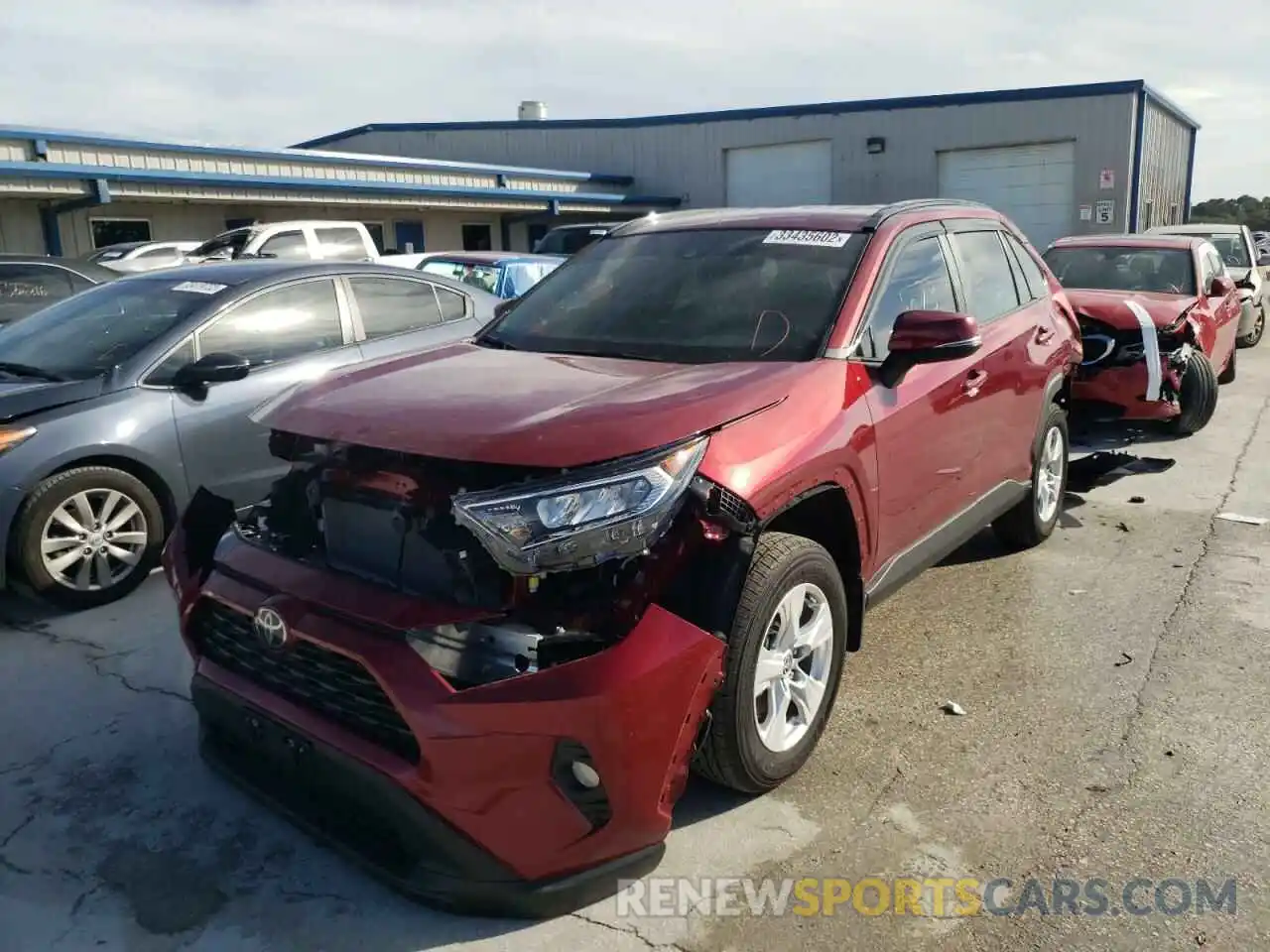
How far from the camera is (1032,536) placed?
18.4 feet

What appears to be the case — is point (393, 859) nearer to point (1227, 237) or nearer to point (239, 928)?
point (239, 928)

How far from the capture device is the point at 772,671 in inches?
121

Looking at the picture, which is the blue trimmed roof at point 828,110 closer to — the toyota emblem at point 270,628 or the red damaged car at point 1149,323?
the red damaged car at point 1149,323

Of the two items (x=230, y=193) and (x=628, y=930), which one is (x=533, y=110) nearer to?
(x=230, y=193)

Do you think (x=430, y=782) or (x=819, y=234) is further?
(x=819, y=234)

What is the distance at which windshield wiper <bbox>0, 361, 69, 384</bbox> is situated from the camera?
16.9 feet

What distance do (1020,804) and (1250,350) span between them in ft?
46.4

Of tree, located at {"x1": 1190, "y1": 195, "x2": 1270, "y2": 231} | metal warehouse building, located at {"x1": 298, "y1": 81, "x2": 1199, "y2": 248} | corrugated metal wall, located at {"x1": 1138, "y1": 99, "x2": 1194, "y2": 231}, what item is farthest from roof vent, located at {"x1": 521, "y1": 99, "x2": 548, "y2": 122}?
tree, located at {"x1": 1190, "y1": 195, "x2": 1270, "y2": 231}

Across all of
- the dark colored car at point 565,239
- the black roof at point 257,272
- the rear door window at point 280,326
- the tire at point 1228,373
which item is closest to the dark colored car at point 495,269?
the black roof at point 257,272

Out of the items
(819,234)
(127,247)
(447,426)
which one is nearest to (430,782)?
(447,426)

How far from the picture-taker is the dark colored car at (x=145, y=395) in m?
4.82

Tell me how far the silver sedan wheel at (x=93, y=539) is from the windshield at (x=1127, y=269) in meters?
7.87

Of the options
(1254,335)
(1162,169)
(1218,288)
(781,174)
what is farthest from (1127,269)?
(1162,169)

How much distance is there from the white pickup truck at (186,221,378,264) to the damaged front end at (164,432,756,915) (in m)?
12.3
